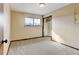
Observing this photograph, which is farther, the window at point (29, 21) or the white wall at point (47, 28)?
the white wall at point (47, 28)

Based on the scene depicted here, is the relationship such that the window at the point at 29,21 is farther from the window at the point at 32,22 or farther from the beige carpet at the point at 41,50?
the beige carpet at the point at 41,50

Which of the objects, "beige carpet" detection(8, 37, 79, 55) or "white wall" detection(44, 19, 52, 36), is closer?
"beige carpet" detection(8, 37, 79, 55)

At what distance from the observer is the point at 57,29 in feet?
15.7

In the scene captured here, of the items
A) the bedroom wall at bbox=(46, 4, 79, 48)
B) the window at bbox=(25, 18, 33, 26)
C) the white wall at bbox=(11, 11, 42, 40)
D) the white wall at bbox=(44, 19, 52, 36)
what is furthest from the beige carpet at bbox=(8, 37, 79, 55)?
the white wall at bbox=(44, 19, 52, 36)

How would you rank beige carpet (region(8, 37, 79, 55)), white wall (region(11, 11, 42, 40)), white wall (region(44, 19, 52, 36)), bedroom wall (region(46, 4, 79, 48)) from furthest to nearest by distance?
1. white wall (region(44, 19, 52, 36))
2. white wall (region(11, 11, 42, 40))
3. bedroom wall (region(46, 4, 79, 48))
4. beige carpet (region(8, 37, 79, 55))

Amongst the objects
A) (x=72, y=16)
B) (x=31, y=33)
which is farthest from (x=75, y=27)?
(x=31, y=33)

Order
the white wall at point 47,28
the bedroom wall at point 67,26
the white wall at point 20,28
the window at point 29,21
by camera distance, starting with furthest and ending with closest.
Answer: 1. the white wall at point 47,28
2. the window at point 29,21
3. the white wall at point 20,28
4. the bedroom wall at point 67,26

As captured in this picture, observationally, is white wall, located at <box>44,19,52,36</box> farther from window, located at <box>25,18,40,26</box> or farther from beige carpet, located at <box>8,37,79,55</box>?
beige carpet, located at <box>8,37,79,55</box>

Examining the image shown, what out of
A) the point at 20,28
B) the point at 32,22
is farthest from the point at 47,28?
the point at 20,28

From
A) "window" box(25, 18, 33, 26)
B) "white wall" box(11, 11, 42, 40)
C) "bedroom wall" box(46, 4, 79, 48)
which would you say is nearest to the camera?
"bedroom wall" box(46, 4, 79, 48)

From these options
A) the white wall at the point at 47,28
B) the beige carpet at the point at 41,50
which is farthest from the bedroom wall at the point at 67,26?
the white wall at the point at 47,28

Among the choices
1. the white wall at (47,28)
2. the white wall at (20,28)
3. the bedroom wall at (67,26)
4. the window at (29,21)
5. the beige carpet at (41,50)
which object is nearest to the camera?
the beige carpet at (41,50)

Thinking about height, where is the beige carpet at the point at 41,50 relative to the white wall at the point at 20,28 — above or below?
below

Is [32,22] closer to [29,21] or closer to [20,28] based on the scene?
[29,21]
